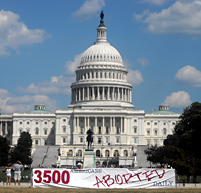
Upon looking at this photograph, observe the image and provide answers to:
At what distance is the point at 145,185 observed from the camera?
159ft

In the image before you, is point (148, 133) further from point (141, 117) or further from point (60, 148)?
point (60, 148)

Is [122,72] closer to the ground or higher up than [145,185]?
higher up

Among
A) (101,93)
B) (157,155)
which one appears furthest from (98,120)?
(157,155)

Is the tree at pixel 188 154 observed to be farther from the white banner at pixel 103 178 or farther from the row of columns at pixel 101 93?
the row of columns at pixel 101 93

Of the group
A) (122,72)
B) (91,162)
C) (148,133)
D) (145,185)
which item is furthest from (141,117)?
(145,185)

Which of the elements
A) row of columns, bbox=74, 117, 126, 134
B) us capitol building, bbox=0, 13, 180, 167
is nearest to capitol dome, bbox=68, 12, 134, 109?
us capitol building, bbox=0, 13, 180, 167

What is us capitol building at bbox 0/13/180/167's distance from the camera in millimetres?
167950

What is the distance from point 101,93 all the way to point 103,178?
471ft

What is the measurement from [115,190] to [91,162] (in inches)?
1446

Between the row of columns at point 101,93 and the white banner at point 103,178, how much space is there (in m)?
141

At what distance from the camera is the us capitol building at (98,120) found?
6612 inches

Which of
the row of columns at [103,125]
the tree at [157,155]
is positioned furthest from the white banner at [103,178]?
the row of columns at [103,125]

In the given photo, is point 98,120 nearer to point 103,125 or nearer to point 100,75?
point 103,125

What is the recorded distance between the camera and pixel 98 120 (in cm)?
17850
